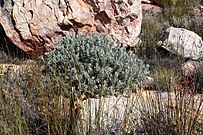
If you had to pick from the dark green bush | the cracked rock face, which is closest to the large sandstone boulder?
the cracked rock face

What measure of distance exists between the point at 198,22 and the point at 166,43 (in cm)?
191

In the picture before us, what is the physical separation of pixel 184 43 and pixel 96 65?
257 cm

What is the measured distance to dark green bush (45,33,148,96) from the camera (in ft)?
14.9

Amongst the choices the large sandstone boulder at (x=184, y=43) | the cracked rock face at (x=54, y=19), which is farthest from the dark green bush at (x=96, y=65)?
the large sandstone boulder at (x=184, y=43)

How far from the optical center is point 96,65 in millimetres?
4508

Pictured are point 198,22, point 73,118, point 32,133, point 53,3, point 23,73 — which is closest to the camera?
point 73,118

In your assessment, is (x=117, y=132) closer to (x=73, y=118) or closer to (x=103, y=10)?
(x=73, y=118)

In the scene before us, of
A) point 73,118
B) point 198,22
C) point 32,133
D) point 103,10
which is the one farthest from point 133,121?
point 198,22

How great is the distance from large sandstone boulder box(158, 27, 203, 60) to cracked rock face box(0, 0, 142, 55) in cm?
82

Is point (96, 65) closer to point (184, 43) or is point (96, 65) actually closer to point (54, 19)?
point (54, 19)

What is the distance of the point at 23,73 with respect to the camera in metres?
4.66

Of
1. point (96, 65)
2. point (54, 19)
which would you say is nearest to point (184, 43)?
point (54, 19)

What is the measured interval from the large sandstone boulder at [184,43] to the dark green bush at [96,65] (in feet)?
5.15

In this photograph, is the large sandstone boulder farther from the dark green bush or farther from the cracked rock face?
the dark green bush
